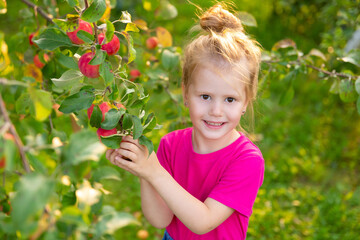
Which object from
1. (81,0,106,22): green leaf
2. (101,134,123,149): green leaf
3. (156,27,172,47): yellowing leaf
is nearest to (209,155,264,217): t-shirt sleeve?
(101,134,123,149): green leaf

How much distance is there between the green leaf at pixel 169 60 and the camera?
1442mm

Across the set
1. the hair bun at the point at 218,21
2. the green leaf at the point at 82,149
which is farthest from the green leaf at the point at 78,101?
the hair bun at the point at 218,21

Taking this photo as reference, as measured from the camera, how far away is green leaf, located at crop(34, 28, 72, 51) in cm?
89

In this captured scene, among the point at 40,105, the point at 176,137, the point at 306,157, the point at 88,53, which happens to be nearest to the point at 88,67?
the point at 88,53

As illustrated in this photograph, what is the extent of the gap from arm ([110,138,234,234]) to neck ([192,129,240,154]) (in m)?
0.20

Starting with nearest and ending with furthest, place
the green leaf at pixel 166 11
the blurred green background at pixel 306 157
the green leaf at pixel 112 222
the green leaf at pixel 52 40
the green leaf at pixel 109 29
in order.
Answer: the green leaf at pixel 112 222
the green leaf at pixel 109 29
the green leaf at pixel 52 40
the green leaf at pixel 166 11
the blurred green background at pixel 306 157

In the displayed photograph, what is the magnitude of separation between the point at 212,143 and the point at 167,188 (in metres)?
0.27

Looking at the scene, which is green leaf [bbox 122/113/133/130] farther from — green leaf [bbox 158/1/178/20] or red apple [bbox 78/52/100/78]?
green leaf [bbox 158/1/178/20]

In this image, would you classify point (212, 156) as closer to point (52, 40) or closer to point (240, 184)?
point (240, 184)

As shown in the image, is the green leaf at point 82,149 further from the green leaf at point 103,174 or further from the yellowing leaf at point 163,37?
the yellowing leaf at point 163,37

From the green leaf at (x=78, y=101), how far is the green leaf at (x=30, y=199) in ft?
1.14

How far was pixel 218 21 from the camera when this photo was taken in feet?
3.78

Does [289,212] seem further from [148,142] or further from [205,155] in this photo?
[148,142]

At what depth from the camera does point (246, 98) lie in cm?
113
